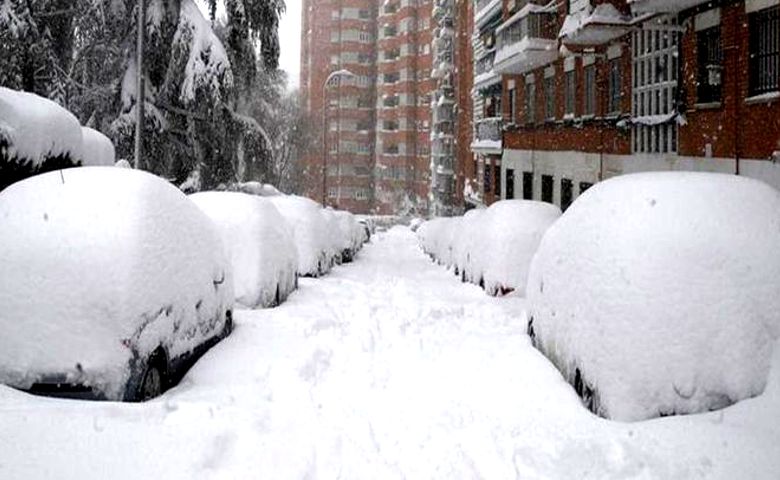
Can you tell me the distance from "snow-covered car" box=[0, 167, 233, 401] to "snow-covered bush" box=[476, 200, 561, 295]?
7.06 meters

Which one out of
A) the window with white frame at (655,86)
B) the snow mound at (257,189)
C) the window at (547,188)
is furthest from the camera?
the window at (547,188)

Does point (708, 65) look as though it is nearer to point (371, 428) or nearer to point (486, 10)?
point (371, 428)

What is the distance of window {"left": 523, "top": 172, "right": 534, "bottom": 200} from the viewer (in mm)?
30969

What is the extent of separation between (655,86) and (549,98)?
10550 millimetres

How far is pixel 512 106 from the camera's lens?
35375 mm

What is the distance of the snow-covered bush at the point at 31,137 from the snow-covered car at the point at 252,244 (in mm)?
2477

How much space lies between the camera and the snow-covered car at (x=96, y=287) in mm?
5746

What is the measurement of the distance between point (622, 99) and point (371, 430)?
17419mm

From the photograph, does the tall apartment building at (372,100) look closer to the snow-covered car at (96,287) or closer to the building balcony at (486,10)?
the building balcony at (486,10)

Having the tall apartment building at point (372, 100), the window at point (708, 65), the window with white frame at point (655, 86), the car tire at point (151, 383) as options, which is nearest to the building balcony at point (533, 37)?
the window with white frame at point (655, 86)

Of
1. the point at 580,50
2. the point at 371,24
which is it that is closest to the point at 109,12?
the point at 580,50

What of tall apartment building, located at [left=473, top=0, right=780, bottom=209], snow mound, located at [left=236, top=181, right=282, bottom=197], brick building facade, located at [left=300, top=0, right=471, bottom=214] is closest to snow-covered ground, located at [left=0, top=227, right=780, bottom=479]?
tall apartment building, located at [left=473, top=0, right=780, bottom=209]

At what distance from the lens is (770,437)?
5.07 meters

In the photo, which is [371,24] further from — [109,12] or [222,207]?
[222,207]
